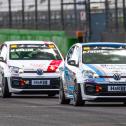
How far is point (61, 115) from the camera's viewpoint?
1440 cm

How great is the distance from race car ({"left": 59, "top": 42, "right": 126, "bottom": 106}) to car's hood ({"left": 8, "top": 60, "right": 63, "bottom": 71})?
9.30 ft

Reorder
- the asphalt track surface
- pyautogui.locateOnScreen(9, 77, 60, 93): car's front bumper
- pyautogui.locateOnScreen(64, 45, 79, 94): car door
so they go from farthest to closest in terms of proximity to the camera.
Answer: pyautogui.locateOnScreen(9, 77, 60, 93): car's front bumper
pyautogui.locateOnScreen(64, 45, 79, 94): car door
the asphalt track surface

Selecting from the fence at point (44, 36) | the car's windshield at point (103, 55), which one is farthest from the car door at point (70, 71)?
the fence at point (44, 36)

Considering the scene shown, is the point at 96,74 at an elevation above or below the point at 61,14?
below

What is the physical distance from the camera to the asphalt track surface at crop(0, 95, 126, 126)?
41.6 feet

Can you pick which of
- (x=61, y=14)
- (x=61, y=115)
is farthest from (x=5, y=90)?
(x=61, y=14)

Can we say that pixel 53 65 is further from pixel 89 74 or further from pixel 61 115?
pixel 61 115

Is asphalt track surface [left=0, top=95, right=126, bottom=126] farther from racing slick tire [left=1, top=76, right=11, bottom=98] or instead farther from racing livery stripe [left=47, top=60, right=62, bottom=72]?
racing slick tire [left=1, top=76, right=11, bottom=98]

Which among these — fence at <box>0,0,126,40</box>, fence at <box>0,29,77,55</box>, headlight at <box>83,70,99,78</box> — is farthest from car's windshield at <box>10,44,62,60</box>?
fence at <box>0,0,126,40</box>

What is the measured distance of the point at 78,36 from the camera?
1460 inches

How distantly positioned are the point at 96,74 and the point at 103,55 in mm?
1086

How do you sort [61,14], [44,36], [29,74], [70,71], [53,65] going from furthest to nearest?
[61,14]
[44,36]
[53,65]
[29,74]
[70,71]

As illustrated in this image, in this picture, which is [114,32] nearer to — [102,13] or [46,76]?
[102,13]

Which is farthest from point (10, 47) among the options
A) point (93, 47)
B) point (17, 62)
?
point (93, 47)
